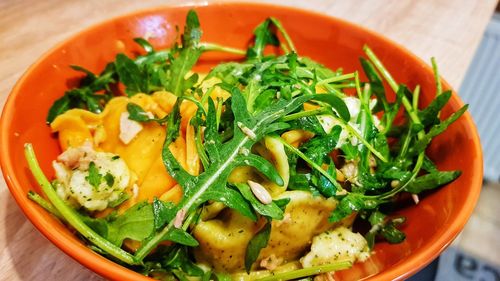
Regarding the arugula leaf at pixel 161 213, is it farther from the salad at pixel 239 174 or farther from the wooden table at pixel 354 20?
the wooden table at pixel 354 20

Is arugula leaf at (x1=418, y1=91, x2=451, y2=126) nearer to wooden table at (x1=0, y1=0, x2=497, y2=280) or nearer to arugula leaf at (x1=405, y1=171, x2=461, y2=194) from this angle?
arugula leaf at (x1=405, y1=171, x2=461, y2=194)

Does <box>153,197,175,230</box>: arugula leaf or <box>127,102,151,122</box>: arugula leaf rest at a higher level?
<box>127,102,151,122</box>: arugula leaf

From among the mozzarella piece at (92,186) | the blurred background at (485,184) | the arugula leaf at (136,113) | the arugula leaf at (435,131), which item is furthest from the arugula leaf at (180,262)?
the blurred background at (485,184)

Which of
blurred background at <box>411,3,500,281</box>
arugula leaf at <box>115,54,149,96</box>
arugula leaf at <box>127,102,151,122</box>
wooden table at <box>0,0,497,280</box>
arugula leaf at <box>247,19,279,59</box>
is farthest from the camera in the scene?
blurred background at <box>411,3,500,281</box>

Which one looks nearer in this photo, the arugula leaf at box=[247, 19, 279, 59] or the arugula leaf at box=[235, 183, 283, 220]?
the arugula leaf at box=[235, 183, 283, 220]

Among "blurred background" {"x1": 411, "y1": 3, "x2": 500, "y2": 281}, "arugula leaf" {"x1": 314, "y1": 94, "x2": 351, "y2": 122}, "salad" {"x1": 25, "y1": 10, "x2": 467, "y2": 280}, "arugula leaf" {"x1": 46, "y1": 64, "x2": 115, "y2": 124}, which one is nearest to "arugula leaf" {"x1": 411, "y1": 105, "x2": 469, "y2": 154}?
"salad" {"x1": 25, "y1": 10, "x2": 467, "y2": 280}

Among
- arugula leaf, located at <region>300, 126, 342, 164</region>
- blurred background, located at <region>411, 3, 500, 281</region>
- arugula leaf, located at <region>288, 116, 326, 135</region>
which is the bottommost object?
blurred background, located at <region>411, 3, 500, 281</region>

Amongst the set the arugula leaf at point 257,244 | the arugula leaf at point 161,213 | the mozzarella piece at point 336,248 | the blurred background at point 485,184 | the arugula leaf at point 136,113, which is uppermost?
the arugula leaf at point 136,113

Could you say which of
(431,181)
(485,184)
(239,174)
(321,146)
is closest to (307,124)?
(321,146)
